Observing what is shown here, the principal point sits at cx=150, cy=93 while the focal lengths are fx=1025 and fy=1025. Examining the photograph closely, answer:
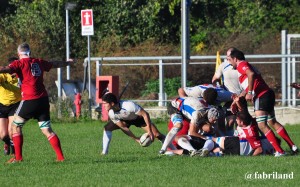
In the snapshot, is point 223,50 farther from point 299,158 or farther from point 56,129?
point 299,158

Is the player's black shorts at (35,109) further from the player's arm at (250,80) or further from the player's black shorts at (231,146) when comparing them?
the player's arm at (250,80)

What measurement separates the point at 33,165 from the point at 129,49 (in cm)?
2209

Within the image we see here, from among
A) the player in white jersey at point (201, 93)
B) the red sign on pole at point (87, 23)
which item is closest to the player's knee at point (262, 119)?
the player in white jersey at point (201, 93)

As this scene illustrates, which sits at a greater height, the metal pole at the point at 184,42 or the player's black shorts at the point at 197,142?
the metal pole at the point at 184,42

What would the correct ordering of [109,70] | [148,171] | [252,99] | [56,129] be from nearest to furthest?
[148,171], [252,99], [56,129], [109,70]

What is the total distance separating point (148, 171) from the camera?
14.2 meters

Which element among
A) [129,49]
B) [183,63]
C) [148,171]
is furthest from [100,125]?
[148,171]

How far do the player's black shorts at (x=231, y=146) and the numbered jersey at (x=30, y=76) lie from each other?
10.8 feet

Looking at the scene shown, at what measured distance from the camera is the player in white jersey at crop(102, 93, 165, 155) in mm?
17416

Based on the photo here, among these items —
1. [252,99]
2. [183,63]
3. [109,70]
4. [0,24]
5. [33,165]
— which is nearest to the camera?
[33,165]

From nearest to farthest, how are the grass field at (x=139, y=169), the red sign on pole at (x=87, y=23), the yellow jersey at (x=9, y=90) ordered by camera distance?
the grass field at (x=139, y=169)
the yellow jersey at (x=9, y=90)
the red sign on pole at (x=87, y=23)

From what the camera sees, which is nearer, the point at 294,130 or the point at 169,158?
the point at 169,158

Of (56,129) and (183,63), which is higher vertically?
(183,63)

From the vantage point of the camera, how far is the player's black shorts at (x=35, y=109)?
1558 cm
